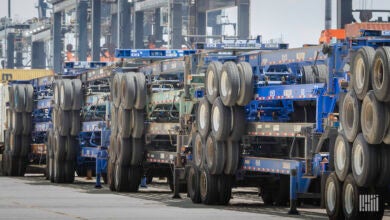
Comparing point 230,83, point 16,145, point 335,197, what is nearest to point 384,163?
point 335,197

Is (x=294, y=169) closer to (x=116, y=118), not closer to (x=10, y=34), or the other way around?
(x=116, y=118)

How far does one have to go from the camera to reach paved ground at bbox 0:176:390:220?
20.3m

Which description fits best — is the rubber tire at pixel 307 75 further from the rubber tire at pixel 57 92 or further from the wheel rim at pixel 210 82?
the rubber tire at pixel 57 92

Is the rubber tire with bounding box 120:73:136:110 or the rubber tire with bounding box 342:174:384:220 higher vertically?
the rubber tire with bounding box 120:73:136:110

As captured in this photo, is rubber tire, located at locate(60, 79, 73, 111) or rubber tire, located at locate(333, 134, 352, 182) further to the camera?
rubber tire, located at locate(60, 79, 73, 111)

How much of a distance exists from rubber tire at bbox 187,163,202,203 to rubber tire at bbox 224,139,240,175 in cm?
115

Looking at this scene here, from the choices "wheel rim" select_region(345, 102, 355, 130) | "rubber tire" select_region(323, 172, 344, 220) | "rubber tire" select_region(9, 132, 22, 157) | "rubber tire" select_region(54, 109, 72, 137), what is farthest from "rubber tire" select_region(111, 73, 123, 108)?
"wheel rim" select_region(345, 102, 355, 130)

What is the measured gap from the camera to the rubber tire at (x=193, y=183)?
81.9 ft

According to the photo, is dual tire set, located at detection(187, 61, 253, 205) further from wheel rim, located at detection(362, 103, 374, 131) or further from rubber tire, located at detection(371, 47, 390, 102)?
rubber tire, located at detection(371, 47, 390, 102)

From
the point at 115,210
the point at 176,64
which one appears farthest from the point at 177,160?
the point at 115,210

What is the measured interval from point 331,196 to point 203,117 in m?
6.46

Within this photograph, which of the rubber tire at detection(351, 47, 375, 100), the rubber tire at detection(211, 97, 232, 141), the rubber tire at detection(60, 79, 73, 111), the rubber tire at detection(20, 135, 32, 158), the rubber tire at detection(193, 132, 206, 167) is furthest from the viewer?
the rubber tire at detection(20, 135, 32, 158)

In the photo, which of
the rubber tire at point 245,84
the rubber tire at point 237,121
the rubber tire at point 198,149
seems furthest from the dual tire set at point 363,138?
the rubber tire at point 198,149

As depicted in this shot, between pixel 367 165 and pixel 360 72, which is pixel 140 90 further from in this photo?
pixel 367 165
